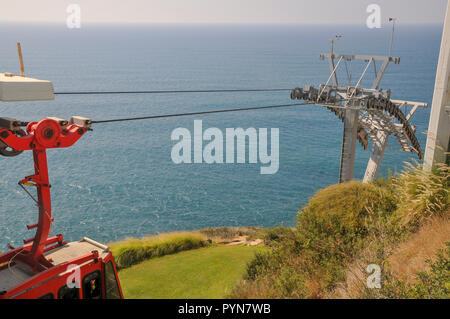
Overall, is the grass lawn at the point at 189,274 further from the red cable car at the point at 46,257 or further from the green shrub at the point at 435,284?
the green shrub at the point at 435,284

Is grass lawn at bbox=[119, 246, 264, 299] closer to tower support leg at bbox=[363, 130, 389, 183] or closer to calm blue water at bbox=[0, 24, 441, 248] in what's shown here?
calm blue water at bbox=[0, 24, 441, 248]

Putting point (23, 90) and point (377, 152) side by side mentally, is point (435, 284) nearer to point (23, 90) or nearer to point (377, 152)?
point (23, 90)

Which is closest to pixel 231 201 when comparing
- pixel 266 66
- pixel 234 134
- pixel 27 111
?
pixel 234 134

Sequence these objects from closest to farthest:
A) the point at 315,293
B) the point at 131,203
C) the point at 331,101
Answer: the point at 315,293 < the point at 331,101 < the point at 131,203

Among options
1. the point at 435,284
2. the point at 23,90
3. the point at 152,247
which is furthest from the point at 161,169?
the point at 435,284

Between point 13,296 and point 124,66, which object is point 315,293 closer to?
point 13,296
